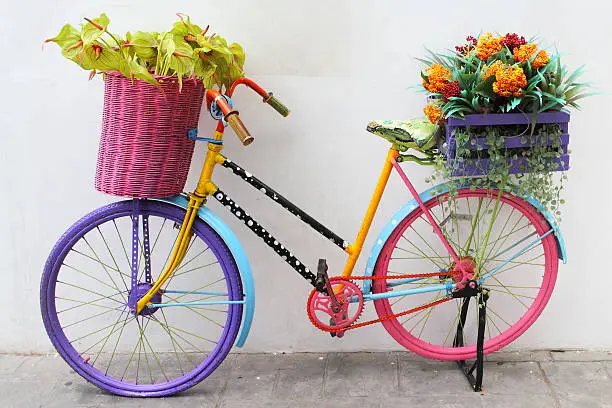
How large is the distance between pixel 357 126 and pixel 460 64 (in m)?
0.73

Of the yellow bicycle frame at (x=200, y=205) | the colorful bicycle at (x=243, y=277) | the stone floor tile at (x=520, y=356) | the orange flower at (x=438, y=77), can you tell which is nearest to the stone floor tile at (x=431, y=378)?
the colorful bicycle at (x=243, y=277)

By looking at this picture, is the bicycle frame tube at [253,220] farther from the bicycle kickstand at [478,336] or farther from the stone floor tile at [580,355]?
the stone floor tile at [580,355]

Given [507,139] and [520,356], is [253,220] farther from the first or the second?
[520,356]

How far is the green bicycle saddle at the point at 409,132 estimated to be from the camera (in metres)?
3.26

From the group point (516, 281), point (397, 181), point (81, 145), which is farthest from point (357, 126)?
point (81, 145)

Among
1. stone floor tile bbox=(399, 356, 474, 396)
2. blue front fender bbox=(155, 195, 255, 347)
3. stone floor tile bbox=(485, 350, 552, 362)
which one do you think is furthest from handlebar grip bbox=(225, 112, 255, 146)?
stone floor tile bbox=(485, 350, 552, 362)

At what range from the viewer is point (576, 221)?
12.5 ft

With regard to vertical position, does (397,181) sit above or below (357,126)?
below

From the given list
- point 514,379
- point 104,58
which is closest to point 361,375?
point 514,379

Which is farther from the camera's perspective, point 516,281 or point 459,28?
point 516,281

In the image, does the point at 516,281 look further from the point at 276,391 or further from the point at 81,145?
the point at 81,145

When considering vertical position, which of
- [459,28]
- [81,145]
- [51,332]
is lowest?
[51,332]

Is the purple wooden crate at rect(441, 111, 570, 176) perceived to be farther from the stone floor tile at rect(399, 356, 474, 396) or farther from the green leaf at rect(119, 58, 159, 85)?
the green leaf at rect(119, 58, 159, 85)

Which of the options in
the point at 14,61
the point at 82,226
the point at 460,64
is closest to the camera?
the point at 460,64
